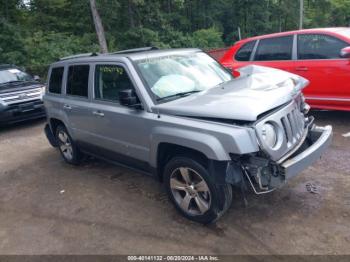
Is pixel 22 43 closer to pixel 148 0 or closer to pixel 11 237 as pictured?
pixel 148 0

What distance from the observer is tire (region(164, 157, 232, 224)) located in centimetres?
348

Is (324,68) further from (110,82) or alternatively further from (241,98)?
(110,82)

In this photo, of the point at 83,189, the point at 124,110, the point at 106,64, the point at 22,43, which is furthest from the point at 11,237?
the point at 22,43

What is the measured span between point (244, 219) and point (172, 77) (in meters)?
1.79

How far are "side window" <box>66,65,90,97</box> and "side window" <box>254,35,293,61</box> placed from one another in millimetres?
3700

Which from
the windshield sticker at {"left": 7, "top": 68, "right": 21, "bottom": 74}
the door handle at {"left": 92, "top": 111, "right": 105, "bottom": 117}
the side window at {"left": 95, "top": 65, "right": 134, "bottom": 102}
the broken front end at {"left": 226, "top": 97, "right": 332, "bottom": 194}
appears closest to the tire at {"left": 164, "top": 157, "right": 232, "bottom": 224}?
the broken front end at {"left": 226, "top": 97, "right": 332, "bottom": 194}

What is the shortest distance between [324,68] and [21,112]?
22.9ft

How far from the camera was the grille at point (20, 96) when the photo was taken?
28.7ft

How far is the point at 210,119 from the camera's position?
341 cm

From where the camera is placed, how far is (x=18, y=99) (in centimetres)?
889

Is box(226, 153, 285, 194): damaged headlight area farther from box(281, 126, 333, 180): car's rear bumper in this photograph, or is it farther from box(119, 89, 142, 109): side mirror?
Result: box(119, 89, 142, 109): side mirror

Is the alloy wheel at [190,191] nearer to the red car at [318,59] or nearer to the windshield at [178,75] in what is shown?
the windshield at [178,75]

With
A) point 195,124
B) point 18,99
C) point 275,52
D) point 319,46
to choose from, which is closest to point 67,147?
point 195,124

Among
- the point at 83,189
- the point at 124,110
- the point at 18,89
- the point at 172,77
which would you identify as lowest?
the point at 83,189
